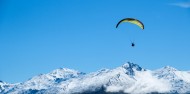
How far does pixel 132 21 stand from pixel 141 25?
1513 mm

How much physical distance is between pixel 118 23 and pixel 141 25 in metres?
3.53

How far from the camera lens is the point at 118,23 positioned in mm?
68375

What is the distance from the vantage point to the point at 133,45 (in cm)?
6756

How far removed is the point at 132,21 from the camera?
67.8m

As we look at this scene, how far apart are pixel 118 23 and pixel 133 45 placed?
4.13 meters

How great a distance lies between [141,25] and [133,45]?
3318 mm

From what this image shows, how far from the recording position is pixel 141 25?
67.9 m

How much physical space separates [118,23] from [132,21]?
2.19 m

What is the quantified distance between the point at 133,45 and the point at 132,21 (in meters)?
3.66
